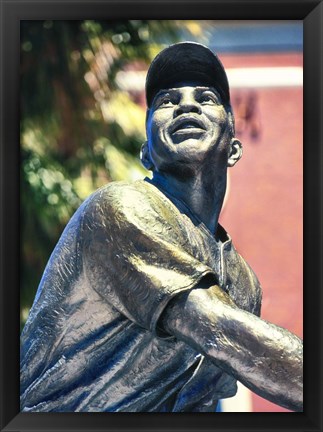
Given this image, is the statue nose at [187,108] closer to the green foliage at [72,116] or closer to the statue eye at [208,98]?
the statue eye at [208,98]

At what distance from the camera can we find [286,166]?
57.0 ft

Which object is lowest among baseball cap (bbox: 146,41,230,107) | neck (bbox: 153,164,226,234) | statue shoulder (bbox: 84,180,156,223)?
statue shoulder (bbox: 84,180,156,223)

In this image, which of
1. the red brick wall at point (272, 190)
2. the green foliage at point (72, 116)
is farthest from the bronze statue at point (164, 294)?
the red brick wall at point (272, 190)

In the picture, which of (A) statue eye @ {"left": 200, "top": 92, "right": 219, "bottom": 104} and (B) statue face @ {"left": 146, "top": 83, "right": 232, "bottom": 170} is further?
(A) statue eye @ {"left": 200, "top": 92, "right": 219, "bottom": 104}

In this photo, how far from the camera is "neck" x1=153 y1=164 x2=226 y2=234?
464cm

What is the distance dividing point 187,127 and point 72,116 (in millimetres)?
8215

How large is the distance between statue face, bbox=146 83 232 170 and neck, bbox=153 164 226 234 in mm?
41

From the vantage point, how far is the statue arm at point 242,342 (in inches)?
167

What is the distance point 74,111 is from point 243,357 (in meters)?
8.69

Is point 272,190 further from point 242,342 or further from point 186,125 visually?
point 242,342

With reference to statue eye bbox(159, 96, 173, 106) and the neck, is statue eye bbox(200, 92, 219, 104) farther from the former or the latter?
the neck

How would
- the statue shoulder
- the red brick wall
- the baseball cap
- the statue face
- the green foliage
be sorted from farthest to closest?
1. the red brick wall
2. the green foliage
3. the baseball cap
4. the statue face
5. the statue shoulder

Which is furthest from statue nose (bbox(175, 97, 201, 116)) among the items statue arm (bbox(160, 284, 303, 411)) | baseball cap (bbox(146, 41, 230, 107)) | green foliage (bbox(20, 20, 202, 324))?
green foliage (bbox(20, 20, 202, 324))

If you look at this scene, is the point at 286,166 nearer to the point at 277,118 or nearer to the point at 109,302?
the point at 277,118
